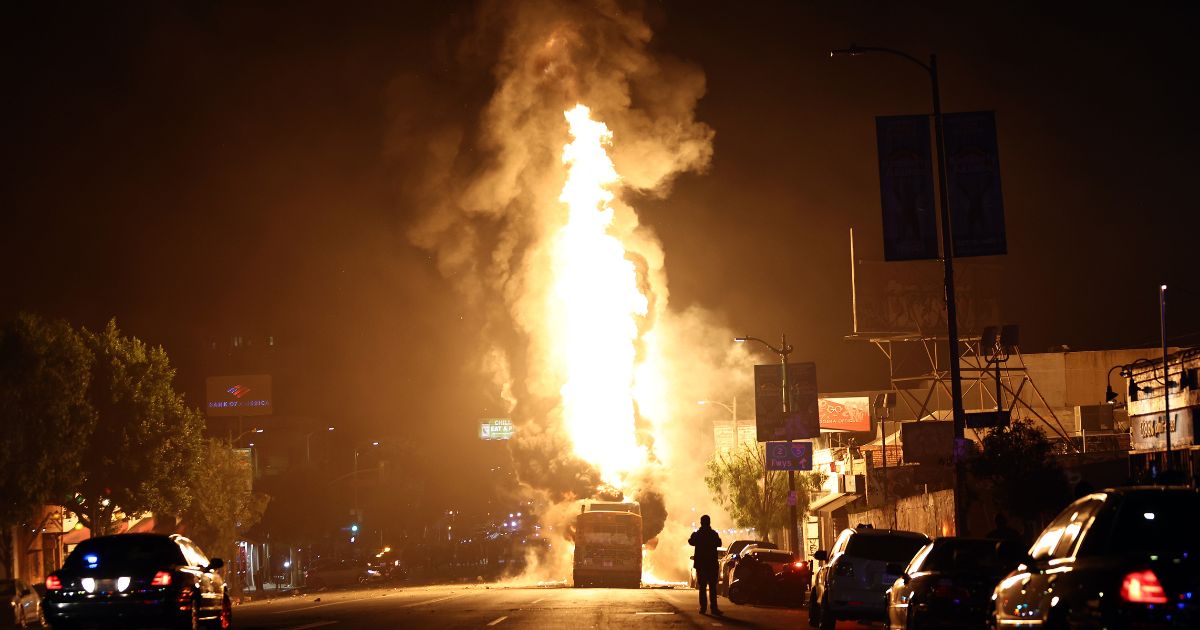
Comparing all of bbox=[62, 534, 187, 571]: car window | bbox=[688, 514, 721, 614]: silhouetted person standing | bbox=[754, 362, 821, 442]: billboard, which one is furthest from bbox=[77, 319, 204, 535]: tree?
bbox=[62, 534, 187, 571]: car window

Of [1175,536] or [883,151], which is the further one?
[883,151]

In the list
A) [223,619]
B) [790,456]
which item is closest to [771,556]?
[790,456]

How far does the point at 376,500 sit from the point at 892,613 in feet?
307

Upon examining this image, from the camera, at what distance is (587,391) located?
67.1 m

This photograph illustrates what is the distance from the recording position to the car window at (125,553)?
19266mm

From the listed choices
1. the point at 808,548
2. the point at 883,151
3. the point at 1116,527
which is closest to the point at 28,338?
the point at 883,151

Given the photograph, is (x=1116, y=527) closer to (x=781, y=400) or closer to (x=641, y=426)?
(x=781, y=400)

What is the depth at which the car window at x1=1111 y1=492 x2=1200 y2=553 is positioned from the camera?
1025cm

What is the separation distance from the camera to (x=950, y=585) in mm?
15867

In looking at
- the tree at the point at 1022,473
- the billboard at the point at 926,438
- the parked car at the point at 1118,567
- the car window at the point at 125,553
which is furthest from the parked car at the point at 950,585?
the billboard at the point at 926,438

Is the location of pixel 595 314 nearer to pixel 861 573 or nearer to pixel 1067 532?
pixel 861 573

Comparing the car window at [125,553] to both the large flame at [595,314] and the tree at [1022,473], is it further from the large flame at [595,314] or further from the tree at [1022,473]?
the large flame at [595,314]

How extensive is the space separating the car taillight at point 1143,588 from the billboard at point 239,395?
10598cm

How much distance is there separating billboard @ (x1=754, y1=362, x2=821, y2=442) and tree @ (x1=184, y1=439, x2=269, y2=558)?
95.1 feet
